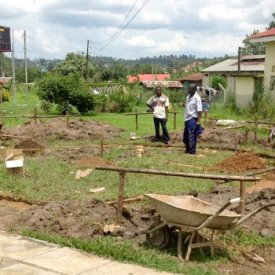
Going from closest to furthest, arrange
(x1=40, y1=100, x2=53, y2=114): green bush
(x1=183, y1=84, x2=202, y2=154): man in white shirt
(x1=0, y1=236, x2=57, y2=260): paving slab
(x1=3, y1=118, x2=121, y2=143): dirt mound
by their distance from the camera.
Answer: (x1=0, y1=236, x2=57, y2=260): paving slab < (x1=183, y1=84, x2=202, y2=154): man in white shirt < (x1=3, y1=118, x2=121, y2=143): dirt mound < (x1=40, y1=100, x2=53, y2=114): green bush

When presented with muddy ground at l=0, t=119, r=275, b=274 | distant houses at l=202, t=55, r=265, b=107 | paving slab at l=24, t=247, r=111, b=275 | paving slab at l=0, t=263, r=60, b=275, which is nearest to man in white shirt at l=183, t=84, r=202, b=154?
muddy ground at l=0, t=119, r=275, b=274

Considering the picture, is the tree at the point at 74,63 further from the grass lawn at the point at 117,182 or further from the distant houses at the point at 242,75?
the grass lawn at the point at 117,182

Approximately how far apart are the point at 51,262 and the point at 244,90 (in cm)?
2519

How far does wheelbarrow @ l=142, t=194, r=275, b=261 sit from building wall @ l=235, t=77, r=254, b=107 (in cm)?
2305

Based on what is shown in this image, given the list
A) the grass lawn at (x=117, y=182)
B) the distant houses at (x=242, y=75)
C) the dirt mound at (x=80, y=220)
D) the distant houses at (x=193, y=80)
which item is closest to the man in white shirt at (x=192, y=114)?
the grass lawn at (x=117, y=182)

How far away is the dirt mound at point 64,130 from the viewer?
1811cm

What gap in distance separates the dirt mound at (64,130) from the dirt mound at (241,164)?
679 centimetres

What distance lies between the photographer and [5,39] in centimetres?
4669

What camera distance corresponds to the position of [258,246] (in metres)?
6.62

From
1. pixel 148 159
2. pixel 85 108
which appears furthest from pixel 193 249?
pixel 85 108

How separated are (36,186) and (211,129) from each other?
10.2 m

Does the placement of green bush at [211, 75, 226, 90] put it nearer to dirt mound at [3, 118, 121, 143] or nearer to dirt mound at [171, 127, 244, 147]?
dirt mound at [3, 118, 121, 143]

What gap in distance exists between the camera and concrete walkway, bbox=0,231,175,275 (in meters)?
5.61

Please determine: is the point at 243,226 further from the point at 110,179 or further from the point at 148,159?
the point at 148,159
